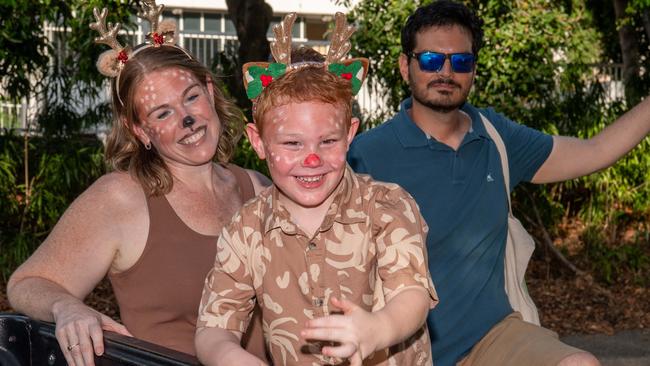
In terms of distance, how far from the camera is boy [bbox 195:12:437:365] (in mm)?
2512

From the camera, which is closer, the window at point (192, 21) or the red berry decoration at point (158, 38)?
the red berry decoration at point (158, 38)

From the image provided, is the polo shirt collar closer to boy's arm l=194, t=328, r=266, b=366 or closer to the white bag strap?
the white bag strap

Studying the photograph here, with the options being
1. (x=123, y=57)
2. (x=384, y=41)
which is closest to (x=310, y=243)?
(x=123, y=57)

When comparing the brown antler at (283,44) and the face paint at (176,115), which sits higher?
the brown antler at (283,44)

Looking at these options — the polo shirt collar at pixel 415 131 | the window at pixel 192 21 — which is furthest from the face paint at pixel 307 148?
the window at pixel 192 21

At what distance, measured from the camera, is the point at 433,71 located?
3816mm

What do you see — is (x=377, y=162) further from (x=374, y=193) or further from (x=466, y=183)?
(x=374, y=193)

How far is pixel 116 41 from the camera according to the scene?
3398 mm

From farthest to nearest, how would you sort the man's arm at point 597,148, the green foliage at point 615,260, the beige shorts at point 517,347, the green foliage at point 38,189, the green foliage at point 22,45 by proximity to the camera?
1. the green foliage at point 615,260
2. the green foliage at point 38,189
3. the green foliage at point 22,45
4. the man's arm at point 597,148
5. the beige shorts at point 517,347

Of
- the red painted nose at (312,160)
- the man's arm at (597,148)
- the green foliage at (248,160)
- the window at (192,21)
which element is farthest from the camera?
the window at (192,21)

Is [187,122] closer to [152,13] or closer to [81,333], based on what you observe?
[152,13]

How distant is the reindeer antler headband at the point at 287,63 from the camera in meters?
2.55

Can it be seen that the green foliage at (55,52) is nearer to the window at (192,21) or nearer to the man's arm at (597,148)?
the man's arm at (597,148)

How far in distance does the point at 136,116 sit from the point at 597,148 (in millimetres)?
1750
